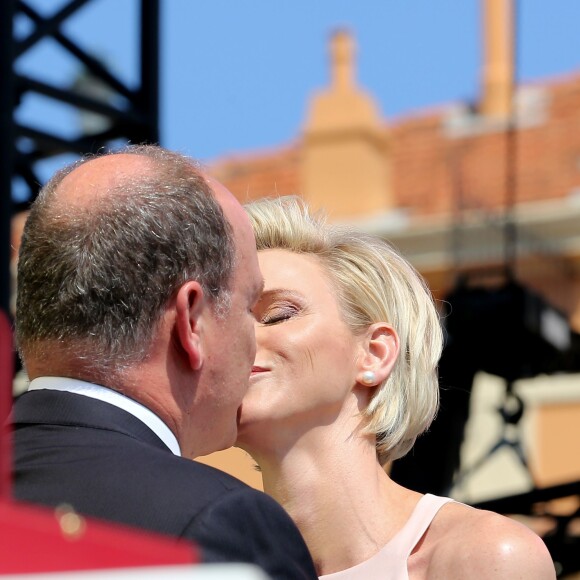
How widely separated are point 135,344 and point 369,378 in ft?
2.88

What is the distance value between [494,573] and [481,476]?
11.6 m

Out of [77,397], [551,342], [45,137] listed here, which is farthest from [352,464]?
[551,342]

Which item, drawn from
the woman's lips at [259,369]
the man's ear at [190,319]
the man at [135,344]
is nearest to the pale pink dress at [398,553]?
the woman's lips at [259,369]

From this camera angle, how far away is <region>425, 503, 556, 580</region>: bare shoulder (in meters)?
2.24

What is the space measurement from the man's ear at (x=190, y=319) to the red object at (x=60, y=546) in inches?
29.3

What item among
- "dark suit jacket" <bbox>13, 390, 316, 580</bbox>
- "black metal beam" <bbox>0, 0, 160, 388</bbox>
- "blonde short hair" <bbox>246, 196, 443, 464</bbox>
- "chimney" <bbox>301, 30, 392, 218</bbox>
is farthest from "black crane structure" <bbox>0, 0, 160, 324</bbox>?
"chimney" <bbox>301, 30, 392, 218</bbox>

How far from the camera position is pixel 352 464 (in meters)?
2.54

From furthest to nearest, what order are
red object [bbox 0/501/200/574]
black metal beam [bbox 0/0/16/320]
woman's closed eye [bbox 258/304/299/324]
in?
black metal beam [bbox 0/0/16/320], woman's closed eye [bbox 258/304/299/324], red object [bbox 0/501/200/574]

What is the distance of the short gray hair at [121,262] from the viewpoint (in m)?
1.75

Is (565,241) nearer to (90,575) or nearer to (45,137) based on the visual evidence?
(45,137)

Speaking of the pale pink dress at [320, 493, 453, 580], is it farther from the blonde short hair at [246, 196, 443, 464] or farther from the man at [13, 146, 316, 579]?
the man at [13, 146, 316, 579]

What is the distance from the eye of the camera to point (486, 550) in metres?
2.26

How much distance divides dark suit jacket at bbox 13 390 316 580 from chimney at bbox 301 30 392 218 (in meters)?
13.4

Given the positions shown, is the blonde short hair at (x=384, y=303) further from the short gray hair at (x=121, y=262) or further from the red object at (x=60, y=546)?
the red object at (x=60, y=546)
